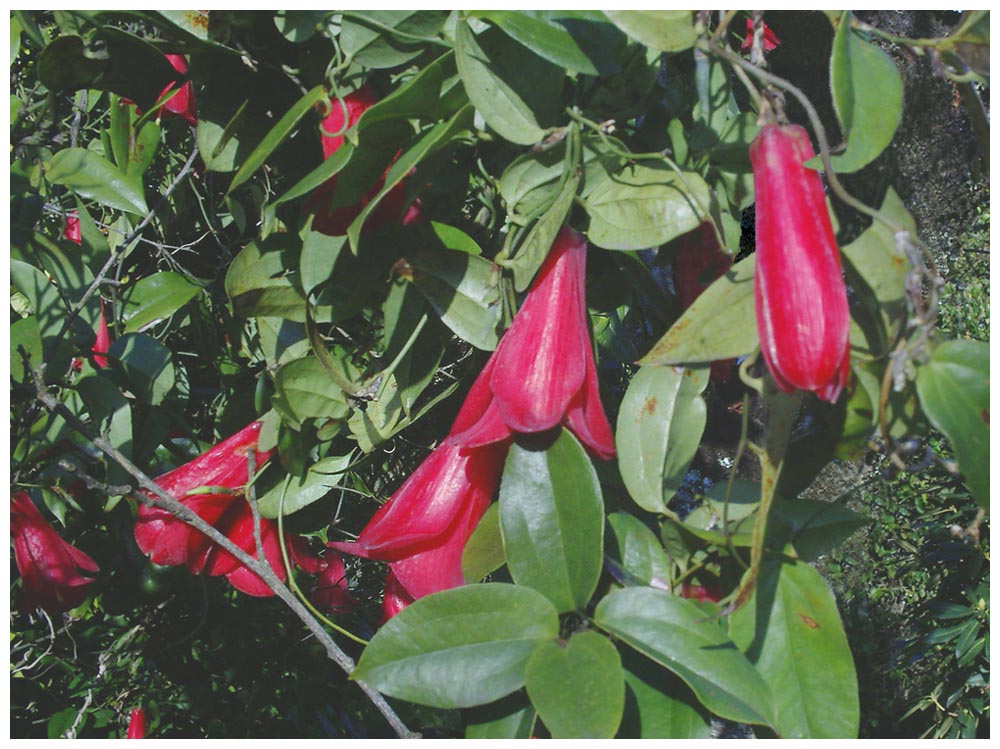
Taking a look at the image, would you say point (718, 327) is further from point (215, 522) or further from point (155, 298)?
point (155, 298)

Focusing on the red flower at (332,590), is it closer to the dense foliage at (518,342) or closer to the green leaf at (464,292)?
the dense foliage at (518,342)

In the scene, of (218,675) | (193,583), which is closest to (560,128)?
(193,583)

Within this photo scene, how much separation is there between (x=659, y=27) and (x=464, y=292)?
15 centimetres

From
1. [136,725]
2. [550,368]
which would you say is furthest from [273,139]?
[136,725]

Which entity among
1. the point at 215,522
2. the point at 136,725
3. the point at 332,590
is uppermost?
the point at 215,522

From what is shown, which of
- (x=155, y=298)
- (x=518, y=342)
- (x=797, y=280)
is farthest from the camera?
(x=155, y=298)

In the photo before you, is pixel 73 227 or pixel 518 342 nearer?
pixel 518 342

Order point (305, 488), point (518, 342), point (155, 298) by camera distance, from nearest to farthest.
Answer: point (518, 342)
point (305, 488)
point (155, 298)

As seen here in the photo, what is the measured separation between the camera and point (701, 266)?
0.44m

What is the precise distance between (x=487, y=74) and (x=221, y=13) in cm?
14

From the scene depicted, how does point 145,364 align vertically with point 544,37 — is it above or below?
below

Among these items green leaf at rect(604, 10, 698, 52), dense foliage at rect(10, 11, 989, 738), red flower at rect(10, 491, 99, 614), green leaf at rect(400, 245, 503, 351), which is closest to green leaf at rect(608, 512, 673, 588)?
dense foliage at rect(10, 11, 989, 738)

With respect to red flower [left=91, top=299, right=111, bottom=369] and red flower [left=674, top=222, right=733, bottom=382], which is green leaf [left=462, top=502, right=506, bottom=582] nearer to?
red flower [left=674, top=222, right=733, bottom=382]

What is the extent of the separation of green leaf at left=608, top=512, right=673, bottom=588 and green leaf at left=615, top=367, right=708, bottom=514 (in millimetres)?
40
